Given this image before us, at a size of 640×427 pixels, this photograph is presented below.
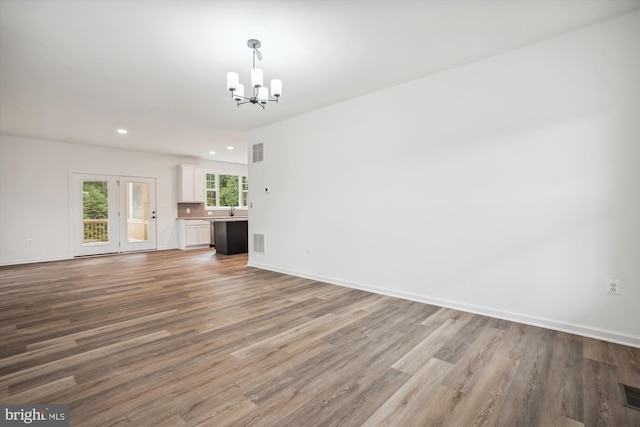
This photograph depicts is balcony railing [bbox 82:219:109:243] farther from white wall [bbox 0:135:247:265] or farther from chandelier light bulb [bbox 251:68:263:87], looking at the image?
chandelier light bulb [bbox 251:68:263:87]

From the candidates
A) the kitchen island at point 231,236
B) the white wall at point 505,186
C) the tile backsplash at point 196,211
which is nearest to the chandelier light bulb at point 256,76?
the white wall at point 505,186

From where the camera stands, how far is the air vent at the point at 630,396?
1834 millimetres

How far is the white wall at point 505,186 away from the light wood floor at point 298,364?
0.39 m

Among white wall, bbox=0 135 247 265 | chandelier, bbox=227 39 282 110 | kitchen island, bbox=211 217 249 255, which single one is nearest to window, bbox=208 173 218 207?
kitchen island, bbox=211 217 249 255

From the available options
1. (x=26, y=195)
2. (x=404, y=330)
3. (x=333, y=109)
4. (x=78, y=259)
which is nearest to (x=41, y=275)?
(x=78, y=259)

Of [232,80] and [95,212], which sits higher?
[232,80]

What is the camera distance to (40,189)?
6.82m

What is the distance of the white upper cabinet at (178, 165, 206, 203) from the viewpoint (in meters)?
8.95

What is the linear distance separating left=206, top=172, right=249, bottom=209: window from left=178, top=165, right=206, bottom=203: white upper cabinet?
471 mm

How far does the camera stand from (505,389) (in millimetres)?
1992

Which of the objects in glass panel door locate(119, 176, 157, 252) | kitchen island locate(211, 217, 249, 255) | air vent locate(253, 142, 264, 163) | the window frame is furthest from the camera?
the window frame

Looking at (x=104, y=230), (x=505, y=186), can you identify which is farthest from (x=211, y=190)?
(x=505, y=186)

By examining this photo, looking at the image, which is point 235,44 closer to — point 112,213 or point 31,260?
point 112,213

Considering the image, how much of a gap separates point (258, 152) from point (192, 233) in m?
4.47
